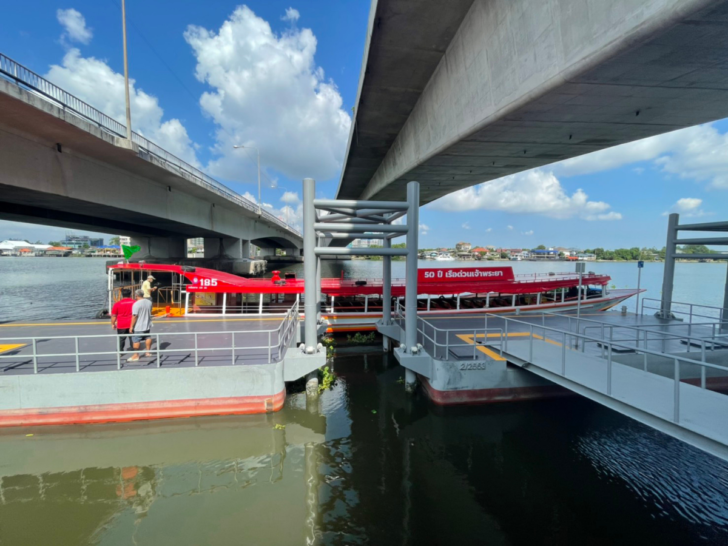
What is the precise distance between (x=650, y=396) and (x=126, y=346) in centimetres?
1239

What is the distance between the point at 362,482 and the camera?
259 inches

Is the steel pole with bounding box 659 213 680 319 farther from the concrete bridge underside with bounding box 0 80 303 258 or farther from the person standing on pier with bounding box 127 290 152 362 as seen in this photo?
the concrete bridge underside with bounding box 0 80 303 258

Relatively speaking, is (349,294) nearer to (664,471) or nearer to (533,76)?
(533,76)

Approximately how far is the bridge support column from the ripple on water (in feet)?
137

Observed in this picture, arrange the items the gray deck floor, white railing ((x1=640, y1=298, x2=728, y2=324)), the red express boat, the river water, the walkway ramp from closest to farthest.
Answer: the walkway ramp < the river water < the gray deck floor < white railing ((x1=640, y1=298, x2=728, y2=324)) < the red express boat

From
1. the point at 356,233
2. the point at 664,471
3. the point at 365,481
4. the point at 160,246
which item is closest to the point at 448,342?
the point at 356,233

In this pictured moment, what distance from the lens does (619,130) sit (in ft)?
25.8

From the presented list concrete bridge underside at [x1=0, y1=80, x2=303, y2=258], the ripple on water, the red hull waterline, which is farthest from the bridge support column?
the ripple on water

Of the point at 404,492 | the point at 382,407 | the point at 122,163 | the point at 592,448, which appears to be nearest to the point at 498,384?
the point at 592,448

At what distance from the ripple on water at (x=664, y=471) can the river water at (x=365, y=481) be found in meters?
0.03

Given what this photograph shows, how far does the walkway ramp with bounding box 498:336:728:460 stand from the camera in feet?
16.1

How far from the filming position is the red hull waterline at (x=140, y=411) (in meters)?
7.87

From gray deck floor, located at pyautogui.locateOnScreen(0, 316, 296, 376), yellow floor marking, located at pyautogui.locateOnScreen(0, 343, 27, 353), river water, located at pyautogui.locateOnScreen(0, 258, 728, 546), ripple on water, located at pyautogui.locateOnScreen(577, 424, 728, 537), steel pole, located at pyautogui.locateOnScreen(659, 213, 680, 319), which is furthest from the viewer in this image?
steel pole, located at pyautogui.locateOnScreen(659, 213, 680, 319)

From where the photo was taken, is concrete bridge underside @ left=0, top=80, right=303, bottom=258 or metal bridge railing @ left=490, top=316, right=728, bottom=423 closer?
metal bridge railing @ left=490, top=316, right=728, bottom=423
